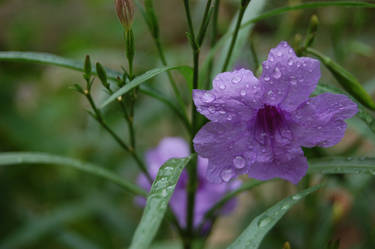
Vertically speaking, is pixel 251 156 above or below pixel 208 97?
below

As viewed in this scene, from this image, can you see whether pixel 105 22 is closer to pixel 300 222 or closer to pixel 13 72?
pixel 13 72

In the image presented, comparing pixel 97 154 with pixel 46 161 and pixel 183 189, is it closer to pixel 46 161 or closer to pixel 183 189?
pixel 183 189

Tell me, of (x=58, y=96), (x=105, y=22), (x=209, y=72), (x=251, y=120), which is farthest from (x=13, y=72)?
(x=251, y=120)

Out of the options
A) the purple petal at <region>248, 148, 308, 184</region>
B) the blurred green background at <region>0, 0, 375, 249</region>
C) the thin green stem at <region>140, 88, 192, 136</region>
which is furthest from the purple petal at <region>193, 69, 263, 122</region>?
the blurred green background at <region>0, 0, 375, 249</region>

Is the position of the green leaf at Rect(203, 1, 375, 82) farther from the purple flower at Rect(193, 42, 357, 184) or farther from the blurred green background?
the blurred green background

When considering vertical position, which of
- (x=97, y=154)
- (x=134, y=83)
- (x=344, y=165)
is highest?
(x=134, y=83)

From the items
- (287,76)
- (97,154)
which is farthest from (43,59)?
(97,154)

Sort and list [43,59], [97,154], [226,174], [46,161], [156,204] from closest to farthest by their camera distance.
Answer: [156,204] < [226,174] < [43,59] < [46,161] < [97,154]

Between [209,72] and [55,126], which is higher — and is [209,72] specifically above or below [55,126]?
above
